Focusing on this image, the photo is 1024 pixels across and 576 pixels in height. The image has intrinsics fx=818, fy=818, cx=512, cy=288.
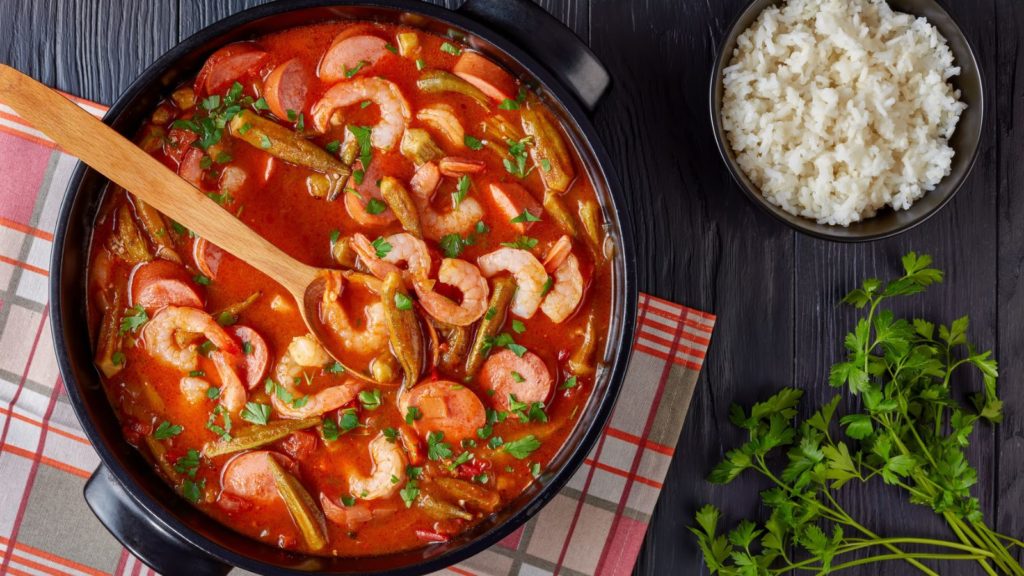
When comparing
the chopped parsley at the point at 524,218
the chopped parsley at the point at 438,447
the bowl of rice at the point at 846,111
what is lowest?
the chopped parsley at the point at 438,447

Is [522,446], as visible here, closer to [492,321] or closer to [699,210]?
[492,321]

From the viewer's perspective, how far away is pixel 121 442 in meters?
2.52

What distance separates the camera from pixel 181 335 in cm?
249

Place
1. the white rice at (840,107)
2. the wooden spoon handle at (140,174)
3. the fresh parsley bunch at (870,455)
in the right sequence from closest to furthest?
the wooden spoon handle at (140,174) < the white rice at (840,107) < the fresh parsley bunch at (870,455)

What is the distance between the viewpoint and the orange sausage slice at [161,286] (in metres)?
2.49

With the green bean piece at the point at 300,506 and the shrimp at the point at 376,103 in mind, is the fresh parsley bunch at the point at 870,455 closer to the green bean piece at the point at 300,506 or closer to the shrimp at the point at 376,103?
the green bean piece at the point at 300,506

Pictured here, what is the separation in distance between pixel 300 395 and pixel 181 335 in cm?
40

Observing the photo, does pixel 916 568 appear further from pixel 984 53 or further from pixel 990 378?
pixel 984 53

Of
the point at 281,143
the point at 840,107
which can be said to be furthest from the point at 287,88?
the point at 840,107

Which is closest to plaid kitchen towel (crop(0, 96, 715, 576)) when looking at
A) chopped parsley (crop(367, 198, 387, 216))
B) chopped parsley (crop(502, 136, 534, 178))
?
chopped parsley (crop(367, 198, 387, 216))

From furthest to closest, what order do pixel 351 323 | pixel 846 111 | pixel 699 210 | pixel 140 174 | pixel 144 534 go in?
pixel 699 210 → pixel 846 111 → pixel 351 323 → pixel 144 534 → pixel 140 174

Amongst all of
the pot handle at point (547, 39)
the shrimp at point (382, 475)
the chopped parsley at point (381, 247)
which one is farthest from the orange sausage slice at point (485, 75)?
the shrimp at point (382, 475)

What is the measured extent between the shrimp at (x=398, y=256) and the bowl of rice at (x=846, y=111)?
3.65 ft

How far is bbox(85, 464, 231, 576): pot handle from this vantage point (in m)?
2.43
